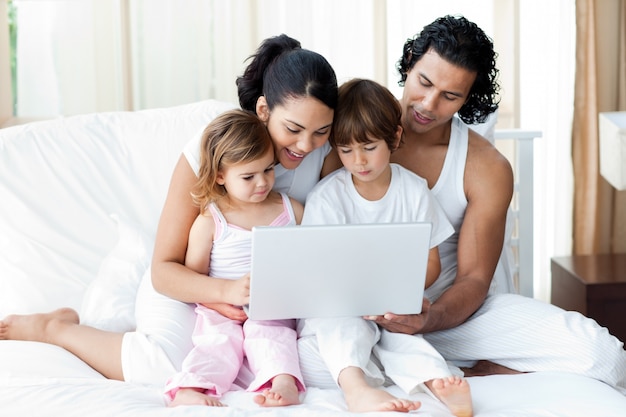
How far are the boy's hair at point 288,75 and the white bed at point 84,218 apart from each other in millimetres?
496

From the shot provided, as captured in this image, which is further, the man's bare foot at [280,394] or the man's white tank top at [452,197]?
the man's white tank top at [452,197]

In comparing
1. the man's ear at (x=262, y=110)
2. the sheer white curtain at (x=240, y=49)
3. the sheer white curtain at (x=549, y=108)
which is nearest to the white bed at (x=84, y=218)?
the man's ear at (x=262, y=110)

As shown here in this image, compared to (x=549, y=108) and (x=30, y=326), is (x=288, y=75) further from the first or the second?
(x=549, y=108)

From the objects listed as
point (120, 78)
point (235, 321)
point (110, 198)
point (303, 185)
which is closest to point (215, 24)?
point (120, 78)

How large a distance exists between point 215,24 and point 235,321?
169cm

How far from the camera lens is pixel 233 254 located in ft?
6.05

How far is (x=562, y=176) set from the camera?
3436 mm

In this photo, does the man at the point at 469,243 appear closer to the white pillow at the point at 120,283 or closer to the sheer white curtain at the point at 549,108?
the white pillow at the point at 120,283

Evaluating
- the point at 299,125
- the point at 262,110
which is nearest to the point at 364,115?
the point at 299,125

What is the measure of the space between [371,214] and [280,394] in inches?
20.3

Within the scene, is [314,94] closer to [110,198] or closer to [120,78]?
[110,198]

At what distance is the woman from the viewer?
5.67ft

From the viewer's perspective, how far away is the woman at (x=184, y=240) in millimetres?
1727

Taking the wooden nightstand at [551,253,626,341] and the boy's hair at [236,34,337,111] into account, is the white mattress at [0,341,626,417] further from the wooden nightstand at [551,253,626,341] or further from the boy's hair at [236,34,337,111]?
the wooden nightstand at [551,253,626,341]
